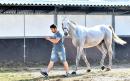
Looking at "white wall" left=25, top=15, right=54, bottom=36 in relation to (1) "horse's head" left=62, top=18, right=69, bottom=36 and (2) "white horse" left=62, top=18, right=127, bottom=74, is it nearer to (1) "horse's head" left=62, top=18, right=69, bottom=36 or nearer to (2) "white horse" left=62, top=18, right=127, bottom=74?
(2) "white horse" left=62, top=18, right=127, bottom=74

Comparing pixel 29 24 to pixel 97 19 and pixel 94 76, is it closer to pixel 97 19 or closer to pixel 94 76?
pixel 97 19

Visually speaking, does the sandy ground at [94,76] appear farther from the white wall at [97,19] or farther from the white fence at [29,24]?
the white wall at [97,19]

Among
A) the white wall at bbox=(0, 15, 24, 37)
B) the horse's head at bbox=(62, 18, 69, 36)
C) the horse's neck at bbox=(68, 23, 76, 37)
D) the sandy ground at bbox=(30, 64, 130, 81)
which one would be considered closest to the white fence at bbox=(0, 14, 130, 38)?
the white wall at bbox=(0, 15, 24, 37)

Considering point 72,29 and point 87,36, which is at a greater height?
point 72,29

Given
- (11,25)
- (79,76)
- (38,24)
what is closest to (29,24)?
(38,24)

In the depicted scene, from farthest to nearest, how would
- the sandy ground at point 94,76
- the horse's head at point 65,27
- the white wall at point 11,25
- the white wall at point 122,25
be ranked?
the white wall at point 122,25 < the white wall at point 11,25 < the horse's head at point 65,27 < the sandy ground at point 94,76

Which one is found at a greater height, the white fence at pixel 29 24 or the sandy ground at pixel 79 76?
the white fence at pixel 29 24

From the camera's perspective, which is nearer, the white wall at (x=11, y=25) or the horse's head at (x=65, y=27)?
the horse's head at (x=65, y=27)

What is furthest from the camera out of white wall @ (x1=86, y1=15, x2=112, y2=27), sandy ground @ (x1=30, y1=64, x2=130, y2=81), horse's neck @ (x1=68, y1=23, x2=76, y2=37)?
white wall @ (x1=86, y1=15, x2=112, y2=27)

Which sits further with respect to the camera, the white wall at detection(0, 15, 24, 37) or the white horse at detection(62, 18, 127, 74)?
the white wall at detection(0, 15, 24, 37)

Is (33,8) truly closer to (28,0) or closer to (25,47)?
(28,0)

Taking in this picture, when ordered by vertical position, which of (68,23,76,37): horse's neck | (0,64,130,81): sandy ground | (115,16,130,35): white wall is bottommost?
(0,64,130,81): sandy ground

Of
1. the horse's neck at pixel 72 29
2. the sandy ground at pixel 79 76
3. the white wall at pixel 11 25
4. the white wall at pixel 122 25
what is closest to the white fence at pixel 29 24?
the white wall at pixel 11 25

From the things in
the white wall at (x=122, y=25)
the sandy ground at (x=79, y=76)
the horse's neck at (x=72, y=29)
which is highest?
the horse's neck at (x=72, y=29)
